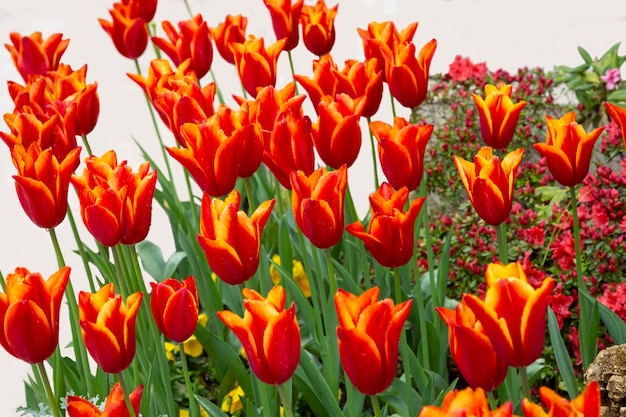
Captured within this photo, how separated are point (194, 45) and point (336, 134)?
2.91 feet

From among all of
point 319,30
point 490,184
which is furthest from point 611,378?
point 319,30

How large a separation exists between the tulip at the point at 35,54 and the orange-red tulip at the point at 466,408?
220 centimetres

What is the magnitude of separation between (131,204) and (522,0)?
4.15m

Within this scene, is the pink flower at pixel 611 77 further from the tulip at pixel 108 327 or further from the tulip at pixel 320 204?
the tulip at pixel 108 327

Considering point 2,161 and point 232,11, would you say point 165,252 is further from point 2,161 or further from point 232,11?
point 232,11

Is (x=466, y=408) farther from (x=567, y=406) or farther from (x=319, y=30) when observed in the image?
(x=319, y=30)

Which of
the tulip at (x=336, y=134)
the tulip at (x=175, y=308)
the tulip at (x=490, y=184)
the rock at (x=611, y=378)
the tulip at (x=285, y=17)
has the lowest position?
the rock at (x=611, y=378)

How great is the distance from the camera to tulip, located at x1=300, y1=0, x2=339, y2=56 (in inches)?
109

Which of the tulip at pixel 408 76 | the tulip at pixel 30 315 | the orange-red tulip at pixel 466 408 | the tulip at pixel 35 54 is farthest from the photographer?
the tulip at pixel 35 54

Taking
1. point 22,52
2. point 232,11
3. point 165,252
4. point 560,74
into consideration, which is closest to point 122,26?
point 22,52

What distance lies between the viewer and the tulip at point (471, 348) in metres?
1.42

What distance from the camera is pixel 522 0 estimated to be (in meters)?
5.57

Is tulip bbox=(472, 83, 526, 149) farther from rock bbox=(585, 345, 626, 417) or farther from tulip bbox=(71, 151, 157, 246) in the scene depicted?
tulip bbox=(71, 151, 157, 246)

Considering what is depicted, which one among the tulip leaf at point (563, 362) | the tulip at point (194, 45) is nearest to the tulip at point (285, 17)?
the tulip at point (194, 45)
